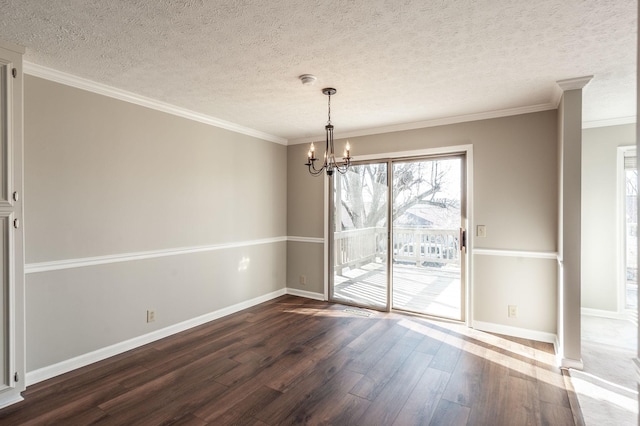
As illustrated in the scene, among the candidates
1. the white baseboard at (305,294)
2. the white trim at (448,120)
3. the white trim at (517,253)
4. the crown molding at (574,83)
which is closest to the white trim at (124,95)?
the white trim at (448,120)

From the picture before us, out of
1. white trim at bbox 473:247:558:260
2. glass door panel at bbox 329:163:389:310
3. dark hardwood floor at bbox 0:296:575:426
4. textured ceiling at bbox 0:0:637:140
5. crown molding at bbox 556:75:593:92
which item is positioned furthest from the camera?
glass door panel at bbox 329:163:389:310

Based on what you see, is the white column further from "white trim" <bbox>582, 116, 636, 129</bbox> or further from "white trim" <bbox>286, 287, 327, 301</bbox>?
"white trim" <bbox>286, 287, 327, 301</bbox>

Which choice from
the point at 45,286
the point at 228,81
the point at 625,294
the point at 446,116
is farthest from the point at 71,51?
the point at 625,294

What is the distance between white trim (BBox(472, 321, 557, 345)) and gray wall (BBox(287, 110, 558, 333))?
0.04 metres

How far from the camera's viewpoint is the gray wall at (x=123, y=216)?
2.70 metres

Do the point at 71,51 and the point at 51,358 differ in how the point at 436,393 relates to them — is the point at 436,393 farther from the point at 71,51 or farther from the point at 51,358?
the point at 71,51

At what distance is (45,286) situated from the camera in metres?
2.71

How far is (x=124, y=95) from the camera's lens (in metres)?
3.23

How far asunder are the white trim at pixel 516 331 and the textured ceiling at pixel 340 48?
8.16 feet

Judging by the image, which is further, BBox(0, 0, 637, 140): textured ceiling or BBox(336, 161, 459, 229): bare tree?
BBox(336, 161, 459, 229): bare tree

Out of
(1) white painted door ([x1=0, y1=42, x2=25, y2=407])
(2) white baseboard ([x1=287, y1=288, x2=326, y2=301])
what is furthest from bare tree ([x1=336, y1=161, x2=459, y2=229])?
(1) white painted door ([x1=0, y1=42, x2=25, y2=407])

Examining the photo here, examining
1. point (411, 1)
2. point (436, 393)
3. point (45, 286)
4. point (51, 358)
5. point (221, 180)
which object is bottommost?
point (436, 393)

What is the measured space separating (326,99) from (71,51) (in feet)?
7.03

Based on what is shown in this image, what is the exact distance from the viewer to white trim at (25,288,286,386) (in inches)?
105
